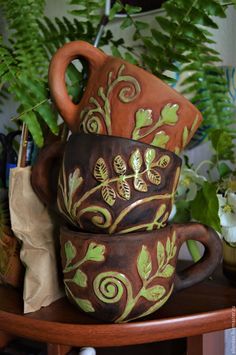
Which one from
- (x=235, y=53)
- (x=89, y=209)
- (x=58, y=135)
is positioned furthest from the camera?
(x=235, y=53)

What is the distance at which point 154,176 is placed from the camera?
0.42m

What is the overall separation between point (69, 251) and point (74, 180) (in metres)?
0.08

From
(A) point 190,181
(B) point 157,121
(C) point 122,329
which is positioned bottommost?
(C) point 122,329

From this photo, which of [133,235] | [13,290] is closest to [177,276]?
[133,235]

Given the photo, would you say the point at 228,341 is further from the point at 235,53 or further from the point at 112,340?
the point at 235,53

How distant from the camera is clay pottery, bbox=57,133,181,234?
1.34 feet

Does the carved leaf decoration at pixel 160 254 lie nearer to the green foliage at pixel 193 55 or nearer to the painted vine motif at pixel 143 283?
the painted vine motif at pixel 143 283

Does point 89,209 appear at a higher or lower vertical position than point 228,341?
higher

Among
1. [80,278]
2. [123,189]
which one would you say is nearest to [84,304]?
[80,278]

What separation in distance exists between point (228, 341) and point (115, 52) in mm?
444

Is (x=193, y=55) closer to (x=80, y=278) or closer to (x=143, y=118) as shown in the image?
(x=143, y=118)

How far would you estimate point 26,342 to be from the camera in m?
0.57

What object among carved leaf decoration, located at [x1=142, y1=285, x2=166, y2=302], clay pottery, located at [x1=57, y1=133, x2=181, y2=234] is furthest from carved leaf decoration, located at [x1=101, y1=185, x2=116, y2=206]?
carved leaf decoration, located at [x1=142, y1=285, x2=166, y2=302]

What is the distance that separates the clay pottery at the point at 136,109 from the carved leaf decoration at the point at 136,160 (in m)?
0.02
